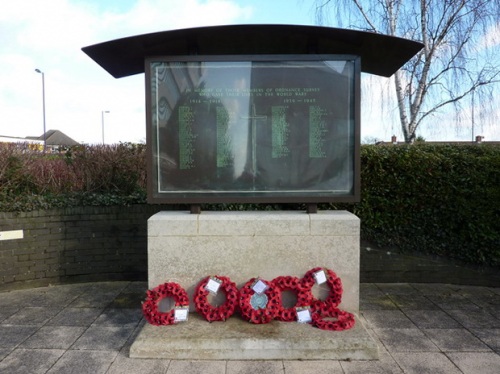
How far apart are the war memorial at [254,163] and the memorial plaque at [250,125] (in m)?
0.01

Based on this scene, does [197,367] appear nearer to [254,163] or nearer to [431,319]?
[254,163]

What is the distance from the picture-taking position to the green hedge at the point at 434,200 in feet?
18.3

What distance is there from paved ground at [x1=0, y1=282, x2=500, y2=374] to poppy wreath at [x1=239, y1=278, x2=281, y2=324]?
1.64 feet

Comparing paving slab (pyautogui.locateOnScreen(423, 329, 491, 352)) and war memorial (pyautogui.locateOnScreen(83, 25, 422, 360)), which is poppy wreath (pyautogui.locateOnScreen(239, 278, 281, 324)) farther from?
paving slab (pyautogui.locateOnScreen(423, 329, 491, 352))

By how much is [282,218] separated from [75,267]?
3544mm

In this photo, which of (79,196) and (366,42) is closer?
(366,42)

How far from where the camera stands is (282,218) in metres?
4.19

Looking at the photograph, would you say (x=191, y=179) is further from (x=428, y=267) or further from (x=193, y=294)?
(x=428, y=267)

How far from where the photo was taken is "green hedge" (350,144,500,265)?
557 centimetres

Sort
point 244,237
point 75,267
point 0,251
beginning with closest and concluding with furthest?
1. point 244,237
2. point 0,251
3. point 75,267

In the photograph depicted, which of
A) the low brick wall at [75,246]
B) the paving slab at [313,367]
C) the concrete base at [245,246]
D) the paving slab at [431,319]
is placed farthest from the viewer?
the low brick wall at [75,246]

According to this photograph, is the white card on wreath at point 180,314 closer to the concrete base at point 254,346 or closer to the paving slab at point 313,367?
the concrete base at point 254,346

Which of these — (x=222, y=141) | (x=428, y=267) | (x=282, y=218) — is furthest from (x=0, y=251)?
(x=428, y=267)

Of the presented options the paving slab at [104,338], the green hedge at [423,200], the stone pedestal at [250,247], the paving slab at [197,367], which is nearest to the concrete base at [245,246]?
the stone pedestal at [250,247]
